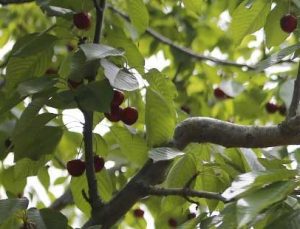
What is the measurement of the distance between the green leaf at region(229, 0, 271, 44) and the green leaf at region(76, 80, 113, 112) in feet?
1.71

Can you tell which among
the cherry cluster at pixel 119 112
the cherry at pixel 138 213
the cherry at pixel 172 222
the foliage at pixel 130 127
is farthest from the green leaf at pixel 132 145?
the cherry at pixel 138 213

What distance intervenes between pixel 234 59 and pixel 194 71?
1.68 ft

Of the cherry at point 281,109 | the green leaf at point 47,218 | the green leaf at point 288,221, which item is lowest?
the cherry at point 281,109

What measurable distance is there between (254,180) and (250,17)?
2.40ft

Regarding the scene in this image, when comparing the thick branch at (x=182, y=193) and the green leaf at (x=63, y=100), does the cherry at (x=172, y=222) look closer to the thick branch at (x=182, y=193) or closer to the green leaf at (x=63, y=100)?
the thick branch at (x=182, y=193)

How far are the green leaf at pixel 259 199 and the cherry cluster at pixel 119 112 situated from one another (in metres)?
0.48

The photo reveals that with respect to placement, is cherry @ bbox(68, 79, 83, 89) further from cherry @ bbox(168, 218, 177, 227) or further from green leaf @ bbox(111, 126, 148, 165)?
cherry @ bbox(168, 218, 177, 227)

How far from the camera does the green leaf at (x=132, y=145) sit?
1743 millimetres

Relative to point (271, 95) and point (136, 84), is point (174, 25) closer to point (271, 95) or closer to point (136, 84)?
point (271, 95)

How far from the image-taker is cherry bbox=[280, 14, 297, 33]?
1.58m

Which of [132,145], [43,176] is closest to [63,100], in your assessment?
[132,145]

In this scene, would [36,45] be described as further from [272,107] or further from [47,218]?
[272,107]

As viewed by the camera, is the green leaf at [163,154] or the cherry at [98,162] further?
the cherry at [98,162]

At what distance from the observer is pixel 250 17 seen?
1754 millimetres
